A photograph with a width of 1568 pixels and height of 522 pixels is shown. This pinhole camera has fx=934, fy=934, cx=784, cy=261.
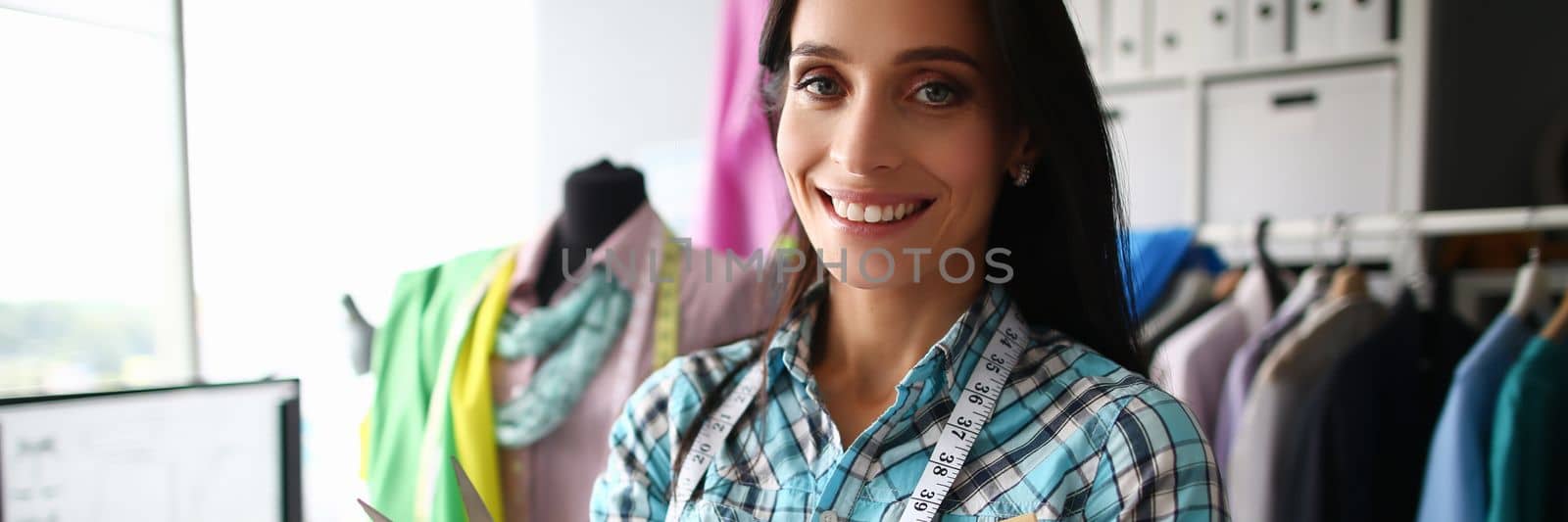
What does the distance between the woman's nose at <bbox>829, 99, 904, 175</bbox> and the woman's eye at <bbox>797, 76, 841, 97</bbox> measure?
0.12 feet

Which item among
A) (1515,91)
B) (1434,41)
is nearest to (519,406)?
(1434,41)

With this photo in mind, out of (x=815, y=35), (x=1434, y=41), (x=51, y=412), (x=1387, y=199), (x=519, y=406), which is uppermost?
(x=1434, y=41)

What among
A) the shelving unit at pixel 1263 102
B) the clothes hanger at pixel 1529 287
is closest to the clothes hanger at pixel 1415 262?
the clothes hanger at pixel 1529 287

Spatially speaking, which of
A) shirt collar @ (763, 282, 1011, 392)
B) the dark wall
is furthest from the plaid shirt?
the dark wall

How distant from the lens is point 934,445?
610mm

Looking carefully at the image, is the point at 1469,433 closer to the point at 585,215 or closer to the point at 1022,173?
the point at 1022,173

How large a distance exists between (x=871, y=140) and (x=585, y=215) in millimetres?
553

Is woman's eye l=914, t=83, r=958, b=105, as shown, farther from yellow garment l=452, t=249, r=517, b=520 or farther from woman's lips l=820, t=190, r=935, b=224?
yellow garment l=452, t=249, r=517, b=520

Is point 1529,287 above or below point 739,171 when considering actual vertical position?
below

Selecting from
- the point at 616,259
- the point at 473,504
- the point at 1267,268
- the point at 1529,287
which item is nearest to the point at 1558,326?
the point at 1529,287

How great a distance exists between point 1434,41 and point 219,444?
185 centimetres

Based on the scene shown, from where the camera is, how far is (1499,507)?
100 cm

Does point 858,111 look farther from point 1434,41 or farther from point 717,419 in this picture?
point 1434,41

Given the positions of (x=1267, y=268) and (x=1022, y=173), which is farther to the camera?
(x=1267, y=268)
